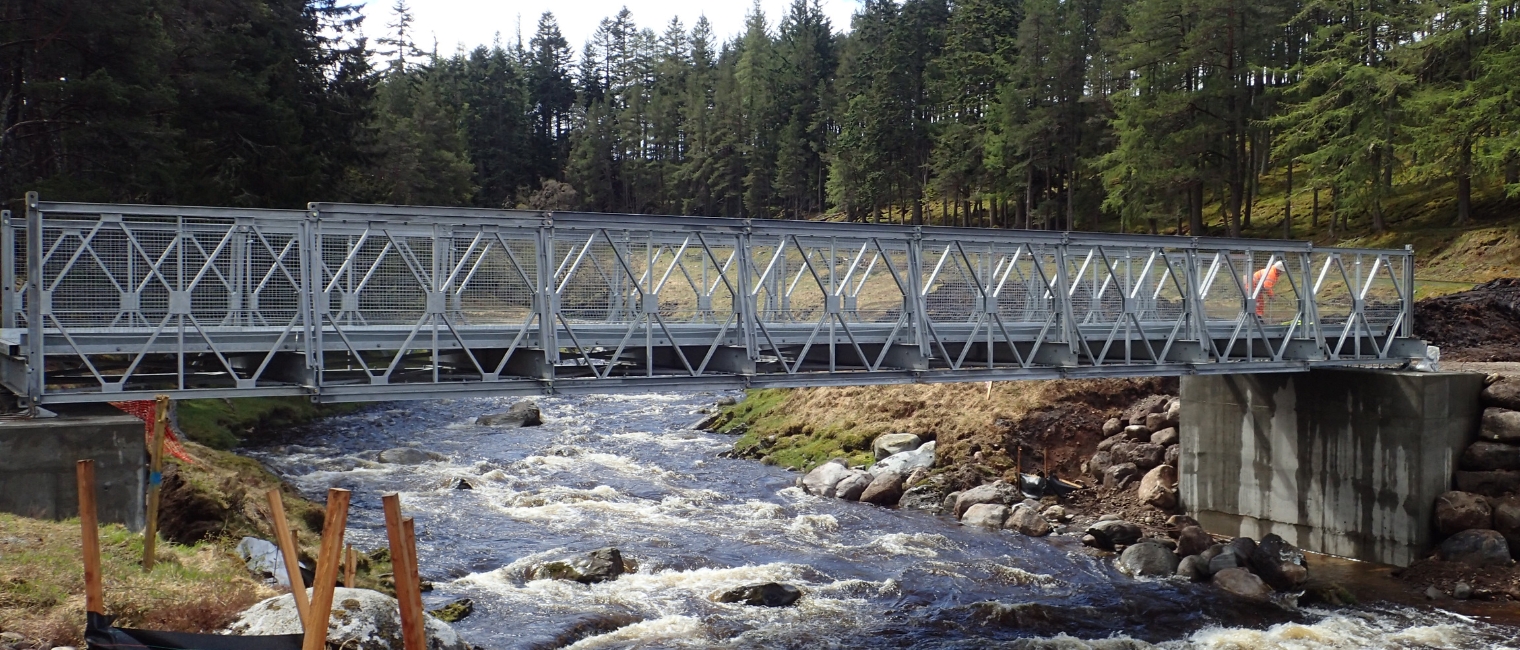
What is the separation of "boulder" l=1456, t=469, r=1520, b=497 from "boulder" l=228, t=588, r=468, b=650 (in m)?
21.0

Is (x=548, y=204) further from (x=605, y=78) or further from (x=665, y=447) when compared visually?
(x=665, y=447)

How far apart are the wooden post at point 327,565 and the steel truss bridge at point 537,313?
7.44 metres

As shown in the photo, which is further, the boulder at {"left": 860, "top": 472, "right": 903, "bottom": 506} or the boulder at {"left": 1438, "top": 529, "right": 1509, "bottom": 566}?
the boulder at {"left": 860, "top": 472, "right": 903, "bottom": 506}

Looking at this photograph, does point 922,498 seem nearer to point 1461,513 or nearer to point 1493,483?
point 1461,513

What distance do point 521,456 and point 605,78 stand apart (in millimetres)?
114418

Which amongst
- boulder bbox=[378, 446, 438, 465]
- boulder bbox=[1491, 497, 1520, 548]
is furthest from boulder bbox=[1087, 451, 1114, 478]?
boulder bbox=[378, 446, 438, 465]

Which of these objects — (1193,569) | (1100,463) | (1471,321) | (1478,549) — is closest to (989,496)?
(1100,463)

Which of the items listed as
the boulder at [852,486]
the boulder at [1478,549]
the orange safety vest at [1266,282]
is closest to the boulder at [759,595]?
the boulder at [852,486]

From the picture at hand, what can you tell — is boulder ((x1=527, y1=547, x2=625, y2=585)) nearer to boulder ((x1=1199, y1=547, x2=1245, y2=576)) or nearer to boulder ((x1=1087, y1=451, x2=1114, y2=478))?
boulder ((x1=1199, y1=547, x2=1245, y2=576))

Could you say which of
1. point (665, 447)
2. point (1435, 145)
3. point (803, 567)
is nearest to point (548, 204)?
point (665, 447)

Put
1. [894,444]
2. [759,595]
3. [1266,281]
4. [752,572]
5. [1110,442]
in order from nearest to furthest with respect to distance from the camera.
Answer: [759,595], [752,572], [1266,281], [1110,442], [894,444]

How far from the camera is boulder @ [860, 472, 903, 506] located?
Answer: 2883 centimetres

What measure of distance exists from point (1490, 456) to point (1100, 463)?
28.9ft

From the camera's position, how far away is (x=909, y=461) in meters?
31.2
